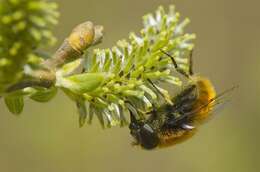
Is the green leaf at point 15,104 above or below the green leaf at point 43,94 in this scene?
below

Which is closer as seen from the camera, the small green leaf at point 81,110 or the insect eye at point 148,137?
the small green leaf at point 81,110

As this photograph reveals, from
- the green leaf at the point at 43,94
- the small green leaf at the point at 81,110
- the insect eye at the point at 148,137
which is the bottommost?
the insect eye at the point at 148,137

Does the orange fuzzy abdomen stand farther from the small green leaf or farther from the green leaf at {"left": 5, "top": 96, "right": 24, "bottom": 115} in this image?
the green leaf at {"left": 5, "top": 96, "right": 24, "bottom": 115}

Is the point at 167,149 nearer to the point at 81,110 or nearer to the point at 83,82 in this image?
the point at 81,110

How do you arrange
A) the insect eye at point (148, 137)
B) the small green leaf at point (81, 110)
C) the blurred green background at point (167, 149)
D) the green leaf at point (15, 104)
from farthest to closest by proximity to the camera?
the blurred green background at point (167, 149) → the insect eye at point (148, 137) → the small green leaf at point (81, 110) → the green leaf at point (15, 104)

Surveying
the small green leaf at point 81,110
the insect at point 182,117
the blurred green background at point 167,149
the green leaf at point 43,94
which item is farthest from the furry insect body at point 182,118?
the blurred green background at point 167,149

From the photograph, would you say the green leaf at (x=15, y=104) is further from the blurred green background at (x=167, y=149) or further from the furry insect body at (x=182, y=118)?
the blurred green background at (x=167, y=149)

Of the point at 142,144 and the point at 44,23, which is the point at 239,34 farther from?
the point at 44,23

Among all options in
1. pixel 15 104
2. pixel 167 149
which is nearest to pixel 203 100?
pixel 15 104
